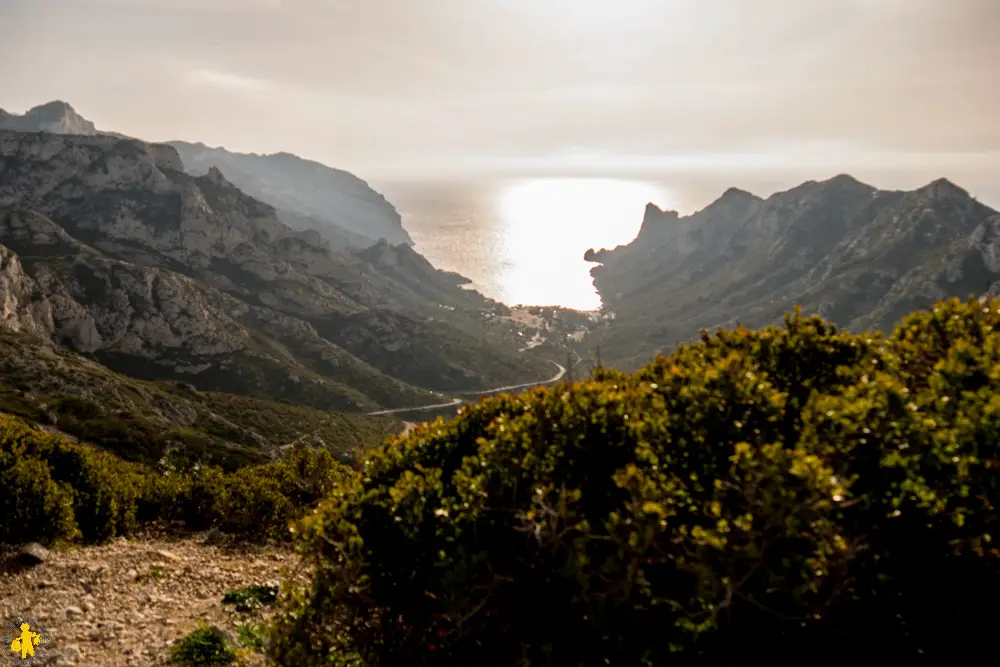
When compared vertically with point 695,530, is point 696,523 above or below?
below

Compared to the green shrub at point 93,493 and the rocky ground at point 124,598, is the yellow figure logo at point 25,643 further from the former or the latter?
the green shrub at point 93,493

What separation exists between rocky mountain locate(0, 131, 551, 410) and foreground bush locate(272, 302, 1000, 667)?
116 meters

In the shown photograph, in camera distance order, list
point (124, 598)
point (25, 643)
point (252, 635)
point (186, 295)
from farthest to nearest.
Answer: point (186, 295) < point (124, 598) < point (252, 635) < point (25, 643)

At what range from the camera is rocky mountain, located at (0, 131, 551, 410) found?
113938 mm

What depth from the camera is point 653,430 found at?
25.3 ft

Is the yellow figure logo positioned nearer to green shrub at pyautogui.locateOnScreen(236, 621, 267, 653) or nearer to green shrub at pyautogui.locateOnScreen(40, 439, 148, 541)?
green shrub at pyautogui.locateOnScreen(236, 621, 267, 653)

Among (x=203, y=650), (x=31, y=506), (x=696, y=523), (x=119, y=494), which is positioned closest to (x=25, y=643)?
(x=203, y=650)

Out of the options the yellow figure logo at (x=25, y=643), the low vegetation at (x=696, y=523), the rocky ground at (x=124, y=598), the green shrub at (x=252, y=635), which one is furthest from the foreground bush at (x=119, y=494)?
the low vegetation at (x=696, y=523)

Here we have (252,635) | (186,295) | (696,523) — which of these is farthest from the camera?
(186,295)

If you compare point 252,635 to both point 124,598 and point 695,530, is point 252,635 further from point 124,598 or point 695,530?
point 695,530

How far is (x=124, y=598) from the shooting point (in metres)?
14.7

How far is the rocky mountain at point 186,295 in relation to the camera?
374 feet

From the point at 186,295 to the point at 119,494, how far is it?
394 feet

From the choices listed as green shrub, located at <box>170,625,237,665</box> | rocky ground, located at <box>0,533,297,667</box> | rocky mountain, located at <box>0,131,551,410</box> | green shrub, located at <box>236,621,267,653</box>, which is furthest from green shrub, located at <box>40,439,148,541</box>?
rocky mountain, located at <box>0,131,551,410</box>
